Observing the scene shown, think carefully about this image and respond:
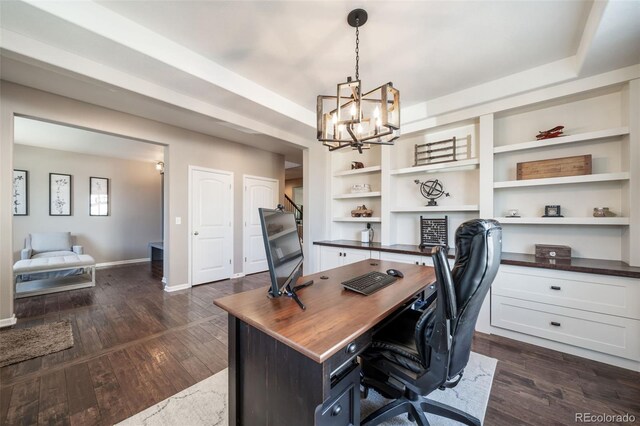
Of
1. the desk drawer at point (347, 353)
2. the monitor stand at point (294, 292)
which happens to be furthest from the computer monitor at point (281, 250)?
the desk drawer at point (347, 353)

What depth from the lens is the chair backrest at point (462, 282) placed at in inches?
40.1

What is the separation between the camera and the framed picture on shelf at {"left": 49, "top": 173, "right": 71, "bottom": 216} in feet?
17.1

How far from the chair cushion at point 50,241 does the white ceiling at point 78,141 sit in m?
1.80

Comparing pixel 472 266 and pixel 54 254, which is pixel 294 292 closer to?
pixel 472 266

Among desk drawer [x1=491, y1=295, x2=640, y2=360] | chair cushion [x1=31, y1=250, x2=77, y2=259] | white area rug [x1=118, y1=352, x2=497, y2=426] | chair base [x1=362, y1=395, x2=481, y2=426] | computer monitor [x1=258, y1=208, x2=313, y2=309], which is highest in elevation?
computer monitor [x1=258, y1=208, x2=313, y2=309]

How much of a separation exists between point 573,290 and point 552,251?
45cm

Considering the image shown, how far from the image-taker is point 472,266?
103cm

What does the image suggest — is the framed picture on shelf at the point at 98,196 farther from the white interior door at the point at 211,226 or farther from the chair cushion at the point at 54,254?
the white interior door at the point at 211,226

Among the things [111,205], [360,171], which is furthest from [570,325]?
[111,205]

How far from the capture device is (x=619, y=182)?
2.31 m

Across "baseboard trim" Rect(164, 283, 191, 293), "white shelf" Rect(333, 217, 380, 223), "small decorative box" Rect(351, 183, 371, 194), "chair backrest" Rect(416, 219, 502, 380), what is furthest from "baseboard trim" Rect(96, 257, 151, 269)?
"chair backrest" Rect(416, 219, 502, 380)

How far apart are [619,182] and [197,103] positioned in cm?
424

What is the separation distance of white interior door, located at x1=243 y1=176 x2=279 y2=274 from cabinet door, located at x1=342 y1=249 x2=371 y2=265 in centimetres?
222

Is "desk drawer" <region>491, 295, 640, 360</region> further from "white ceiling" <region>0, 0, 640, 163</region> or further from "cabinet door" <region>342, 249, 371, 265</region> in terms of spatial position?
"white ceiling" <region>0, 0, 640, 163</region>
